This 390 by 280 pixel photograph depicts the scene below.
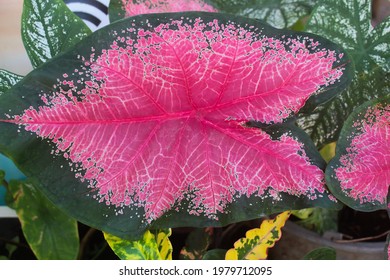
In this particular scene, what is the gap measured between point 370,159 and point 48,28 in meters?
0.59

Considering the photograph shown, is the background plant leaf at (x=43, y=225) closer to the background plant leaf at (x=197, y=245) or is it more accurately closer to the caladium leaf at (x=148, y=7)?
the background plant leaf at (x=197, y=245)

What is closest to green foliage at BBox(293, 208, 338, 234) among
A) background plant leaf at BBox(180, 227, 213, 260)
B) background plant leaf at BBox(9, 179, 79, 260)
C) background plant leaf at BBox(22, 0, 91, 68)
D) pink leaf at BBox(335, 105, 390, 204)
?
background plant leaf at BBox(180, 227, 213, 260)

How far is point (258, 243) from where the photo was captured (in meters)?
0.84

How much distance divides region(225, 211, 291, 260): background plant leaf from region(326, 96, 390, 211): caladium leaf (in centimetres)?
15

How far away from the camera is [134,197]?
0.69m

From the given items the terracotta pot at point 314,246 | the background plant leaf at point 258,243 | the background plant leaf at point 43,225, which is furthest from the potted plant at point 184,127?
the terracotta pot at point 314,246

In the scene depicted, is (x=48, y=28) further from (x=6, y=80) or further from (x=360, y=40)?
(x=360, y=40)

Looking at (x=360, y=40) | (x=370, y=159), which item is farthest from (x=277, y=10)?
(x=370, y=159)

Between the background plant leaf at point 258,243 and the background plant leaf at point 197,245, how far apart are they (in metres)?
0.14

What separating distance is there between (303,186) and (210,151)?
15 cm

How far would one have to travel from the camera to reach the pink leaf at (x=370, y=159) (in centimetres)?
73
